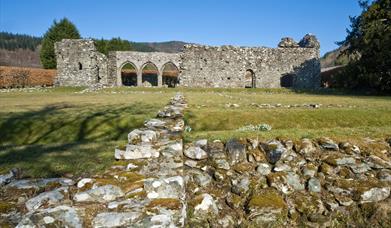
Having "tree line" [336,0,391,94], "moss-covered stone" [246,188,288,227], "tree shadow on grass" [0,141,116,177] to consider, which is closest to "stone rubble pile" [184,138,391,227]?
"moss-covered stone" [246,188,288,227]

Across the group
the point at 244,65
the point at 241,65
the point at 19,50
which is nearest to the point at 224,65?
the point at 241,65

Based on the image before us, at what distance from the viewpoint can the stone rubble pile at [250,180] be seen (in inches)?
141

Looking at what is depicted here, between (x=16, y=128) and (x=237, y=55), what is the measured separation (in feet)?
83.4

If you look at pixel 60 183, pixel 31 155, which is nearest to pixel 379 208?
pixel 60 183

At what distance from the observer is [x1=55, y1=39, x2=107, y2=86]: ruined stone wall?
31828 mm

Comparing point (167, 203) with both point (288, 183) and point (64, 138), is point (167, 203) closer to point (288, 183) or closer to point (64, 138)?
point (288, 183)

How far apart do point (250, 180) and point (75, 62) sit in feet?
98.9

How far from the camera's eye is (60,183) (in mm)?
3576

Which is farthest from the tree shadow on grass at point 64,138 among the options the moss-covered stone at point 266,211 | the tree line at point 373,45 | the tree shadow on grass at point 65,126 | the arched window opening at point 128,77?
the arched window opening at point 128,77

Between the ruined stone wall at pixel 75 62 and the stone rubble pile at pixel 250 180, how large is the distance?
2764 centimetres

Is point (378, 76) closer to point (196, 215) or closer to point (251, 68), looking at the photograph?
point (251, 68)

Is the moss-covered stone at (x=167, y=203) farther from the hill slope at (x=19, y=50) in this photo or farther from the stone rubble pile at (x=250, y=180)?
the hill slope at (x=19, y=50)

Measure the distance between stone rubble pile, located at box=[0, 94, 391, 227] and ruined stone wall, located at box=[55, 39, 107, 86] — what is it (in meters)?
27.6

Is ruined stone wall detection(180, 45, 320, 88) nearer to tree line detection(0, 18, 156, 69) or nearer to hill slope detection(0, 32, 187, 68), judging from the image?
tree line detection(0, 18, 156, 69)
